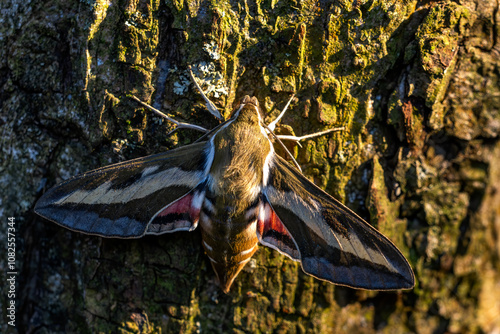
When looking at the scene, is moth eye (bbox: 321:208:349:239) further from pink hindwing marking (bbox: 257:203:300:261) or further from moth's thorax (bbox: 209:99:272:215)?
moth's thorax (bbox: 209:99:272:215)

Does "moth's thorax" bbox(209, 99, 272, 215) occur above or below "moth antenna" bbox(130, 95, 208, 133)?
below

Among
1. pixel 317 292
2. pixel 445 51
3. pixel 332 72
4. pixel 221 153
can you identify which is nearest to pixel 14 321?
pixel 221 153

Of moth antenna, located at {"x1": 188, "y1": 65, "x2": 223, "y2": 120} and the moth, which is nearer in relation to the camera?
the moth

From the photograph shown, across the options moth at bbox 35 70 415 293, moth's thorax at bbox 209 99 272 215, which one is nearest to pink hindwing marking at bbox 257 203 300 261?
moth at bbox 35 70 415 293

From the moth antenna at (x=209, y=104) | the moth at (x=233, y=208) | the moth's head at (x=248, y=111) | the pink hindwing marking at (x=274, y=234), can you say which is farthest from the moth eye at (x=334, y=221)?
the moth antenna at (x=209, y=104)

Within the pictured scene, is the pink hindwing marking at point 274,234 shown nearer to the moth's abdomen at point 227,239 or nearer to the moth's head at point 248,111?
the moth's abdomen at point 227,239

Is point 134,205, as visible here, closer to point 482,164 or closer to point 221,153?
point 221,153

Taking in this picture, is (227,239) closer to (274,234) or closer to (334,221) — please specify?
(274,234)
